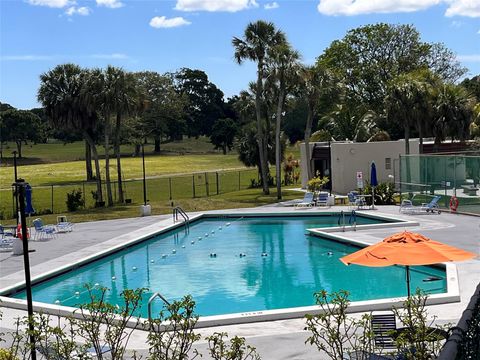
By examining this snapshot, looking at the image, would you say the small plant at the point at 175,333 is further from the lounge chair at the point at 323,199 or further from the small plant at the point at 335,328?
the lounge chair at the point at 323,199

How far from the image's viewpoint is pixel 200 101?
11662 cm

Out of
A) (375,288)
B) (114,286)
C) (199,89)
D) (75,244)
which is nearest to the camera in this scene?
(375,288)

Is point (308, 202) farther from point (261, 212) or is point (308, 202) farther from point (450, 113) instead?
point (450, 113)

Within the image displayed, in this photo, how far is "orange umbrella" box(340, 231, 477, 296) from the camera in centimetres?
1194

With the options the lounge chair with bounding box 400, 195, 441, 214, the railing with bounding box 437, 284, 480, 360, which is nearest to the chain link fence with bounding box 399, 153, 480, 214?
the lounge chair with bounding box 400, 195, 441, 214

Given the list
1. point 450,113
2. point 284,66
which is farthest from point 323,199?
point 450,113

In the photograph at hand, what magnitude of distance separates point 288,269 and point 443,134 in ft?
66.4

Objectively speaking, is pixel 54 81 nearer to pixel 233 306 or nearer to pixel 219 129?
pixel 233 306

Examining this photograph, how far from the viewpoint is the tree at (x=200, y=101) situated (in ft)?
371

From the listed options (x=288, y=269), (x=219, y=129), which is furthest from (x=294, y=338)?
(x=219, y=129)

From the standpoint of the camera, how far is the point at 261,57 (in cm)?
3900

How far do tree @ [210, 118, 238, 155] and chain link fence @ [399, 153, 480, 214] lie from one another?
207ft

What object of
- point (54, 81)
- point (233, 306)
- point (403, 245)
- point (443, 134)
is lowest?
point (233, 306)

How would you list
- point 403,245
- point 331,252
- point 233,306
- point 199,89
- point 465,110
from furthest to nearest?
1. point 199,89
2. point 465,110
3. point 331,252
4. point 233,306
5. point 403,245
